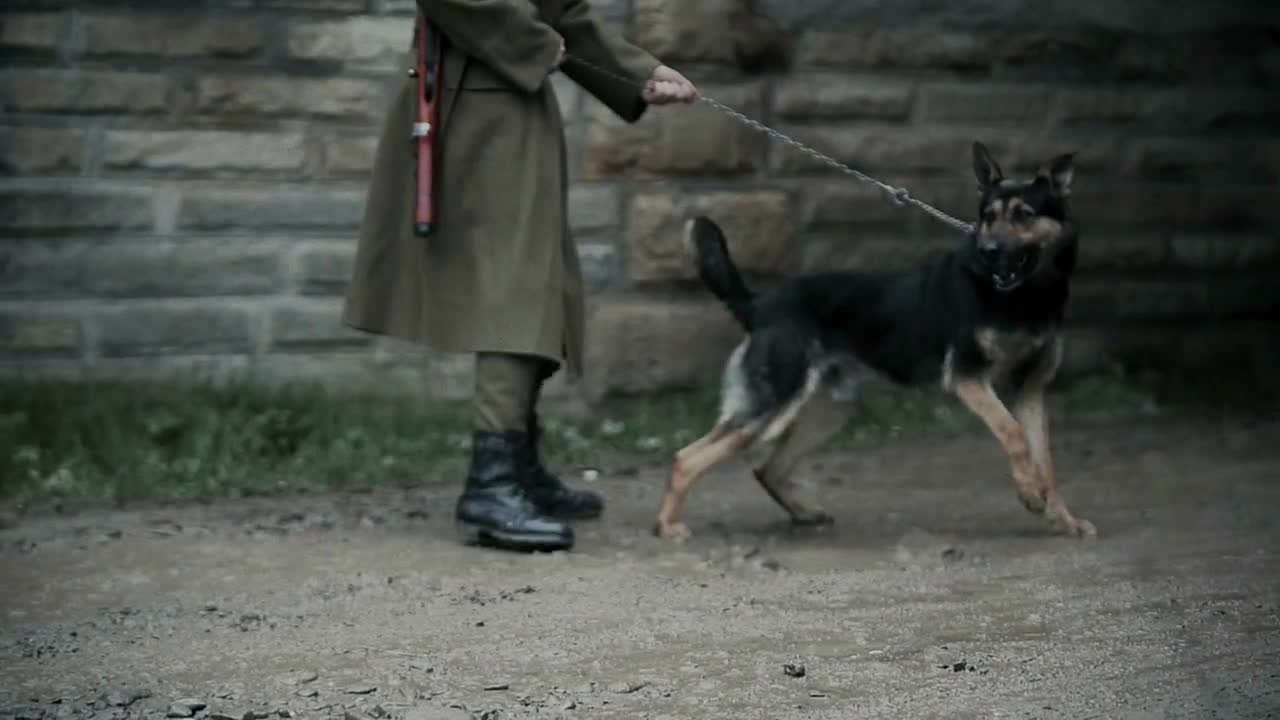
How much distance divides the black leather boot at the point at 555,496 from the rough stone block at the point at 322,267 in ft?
5.25

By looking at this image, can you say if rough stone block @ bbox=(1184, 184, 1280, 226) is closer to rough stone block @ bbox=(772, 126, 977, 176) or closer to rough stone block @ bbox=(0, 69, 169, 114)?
rough stone block @ bbox=(772, 126, 977, 176)

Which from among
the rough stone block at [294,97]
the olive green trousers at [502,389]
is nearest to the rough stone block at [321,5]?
the rough stone block at [294,97]

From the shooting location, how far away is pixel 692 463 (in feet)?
20.9

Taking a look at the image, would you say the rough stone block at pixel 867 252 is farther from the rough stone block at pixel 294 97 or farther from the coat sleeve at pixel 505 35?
the coat sleeve at pixel 505 35

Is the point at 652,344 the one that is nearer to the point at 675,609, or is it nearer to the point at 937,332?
the point at 937,332

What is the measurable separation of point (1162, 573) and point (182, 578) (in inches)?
104

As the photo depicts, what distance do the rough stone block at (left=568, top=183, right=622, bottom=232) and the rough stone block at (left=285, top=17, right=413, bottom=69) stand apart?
2.74 feet

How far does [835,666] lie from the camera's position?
15.5 feet

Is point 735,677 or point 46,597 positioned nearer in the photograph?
point 735,677

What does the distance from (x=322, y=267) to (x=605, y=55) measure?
2.09 meters

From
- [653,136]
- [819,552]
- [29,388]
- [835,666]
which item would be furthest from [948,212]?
[835,666]

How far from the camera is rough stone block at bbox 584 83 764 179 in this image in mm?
8172

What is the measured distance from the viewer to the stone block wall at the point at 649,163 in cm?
777

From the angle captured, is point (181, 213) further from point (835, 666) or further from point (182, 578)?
point (835, 666)
